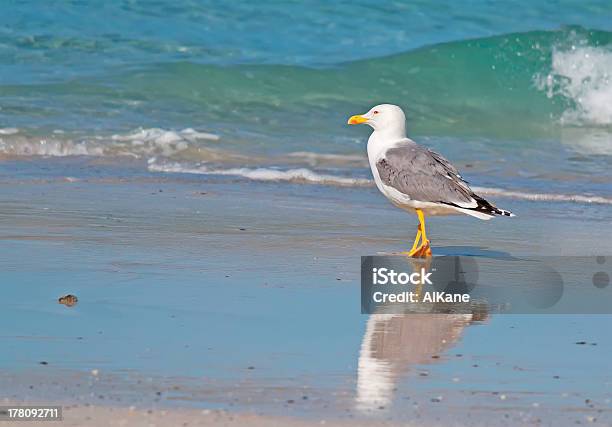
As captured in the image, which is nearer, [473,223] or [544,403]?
[544,403]

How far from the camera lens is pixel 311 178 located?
358 inches

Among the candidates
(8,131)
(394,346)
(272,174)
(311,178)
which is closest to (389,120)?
(394,346)

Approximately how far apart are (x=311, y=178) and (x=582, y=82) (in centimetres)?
690

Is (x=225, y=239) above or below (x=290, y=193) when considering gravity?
below

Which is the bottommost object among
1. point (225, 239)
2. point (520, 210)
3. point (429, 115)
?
point (225, 239)

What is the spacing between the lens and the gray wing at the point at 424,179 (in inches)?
246

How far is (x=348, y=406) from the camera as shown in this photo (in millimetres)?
3768

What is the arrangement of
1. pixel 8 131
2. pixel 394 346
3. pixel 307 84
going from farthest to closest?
pixel 307 84 < pixel 8 131 < pixel 394 346

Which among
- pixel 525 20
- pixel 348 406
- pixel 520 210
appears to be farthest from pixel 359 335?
pixel 525 20

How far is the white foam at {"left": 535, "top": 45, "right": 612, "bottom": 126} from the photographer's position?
14062 millimetres

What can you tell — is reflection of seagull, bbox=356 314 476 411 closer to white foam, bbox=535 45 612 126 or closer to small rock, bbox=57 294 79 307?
small rock, bbox=57 294 79 307

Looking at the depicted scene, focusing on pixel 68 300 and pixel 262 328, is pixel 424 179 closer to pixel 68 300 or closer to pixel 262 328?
pixel 262 328

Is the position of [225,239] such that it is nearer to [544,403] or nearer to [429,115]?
[544,403]

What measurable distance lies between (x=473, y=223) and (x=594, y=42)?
9.37 meters
